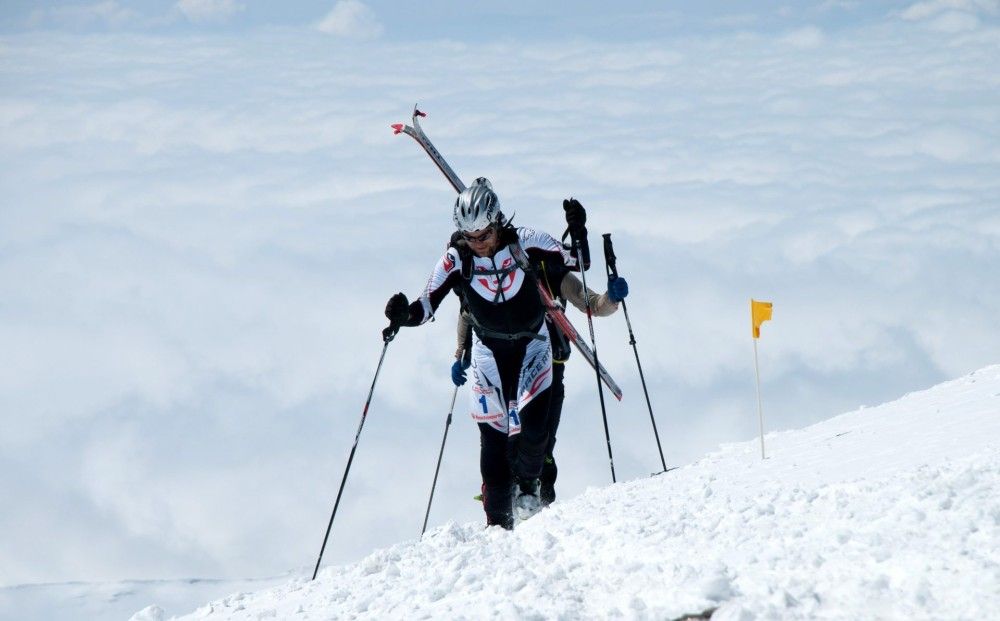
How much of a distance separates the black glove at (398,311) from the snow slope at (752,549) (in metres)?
2.20

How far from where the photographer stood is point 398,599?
616 cm

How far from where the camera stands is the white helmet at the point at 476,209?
8.96m

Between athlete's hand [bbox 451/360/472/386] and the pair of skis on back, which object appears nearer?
the pair of skis on back

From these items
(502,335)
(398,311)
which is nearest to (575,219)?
(502,335)

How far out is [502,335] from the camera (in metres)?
9.36

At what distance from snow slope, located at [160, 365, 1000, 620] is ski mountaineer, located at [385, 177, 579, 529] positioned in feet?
4.54

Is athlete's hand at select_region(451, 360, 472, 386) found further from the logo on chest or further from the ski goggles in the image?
the ski goggles

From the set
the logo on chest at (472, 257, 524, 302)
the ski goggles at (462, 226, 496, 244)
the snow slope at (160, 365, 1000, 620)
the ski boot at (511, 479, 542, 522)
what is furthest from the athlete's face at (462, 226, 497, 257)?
the snow slope at (160, 365, 1000, 620)

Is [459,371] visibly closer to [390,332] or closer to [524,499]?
[390,332]

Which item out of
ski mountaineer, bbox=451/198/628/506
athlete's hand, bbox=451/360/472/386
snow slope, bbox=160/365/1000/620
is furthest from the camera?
athlete's hand, bbox=451/360/472/386

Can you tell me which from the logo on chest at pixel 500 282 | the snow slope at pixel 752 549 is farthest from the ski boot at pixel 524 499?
the logo on chest at pixel 500 282

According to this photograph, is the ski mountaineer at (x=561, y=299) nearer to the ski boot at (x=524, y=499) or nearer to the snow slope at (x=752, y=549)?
the ski boot at (x=524, y=499)

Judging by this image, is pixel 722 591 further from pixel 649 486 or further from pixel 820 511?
pixel 649 486

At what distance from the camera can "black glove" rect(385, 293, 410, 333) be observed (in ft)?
30.7
